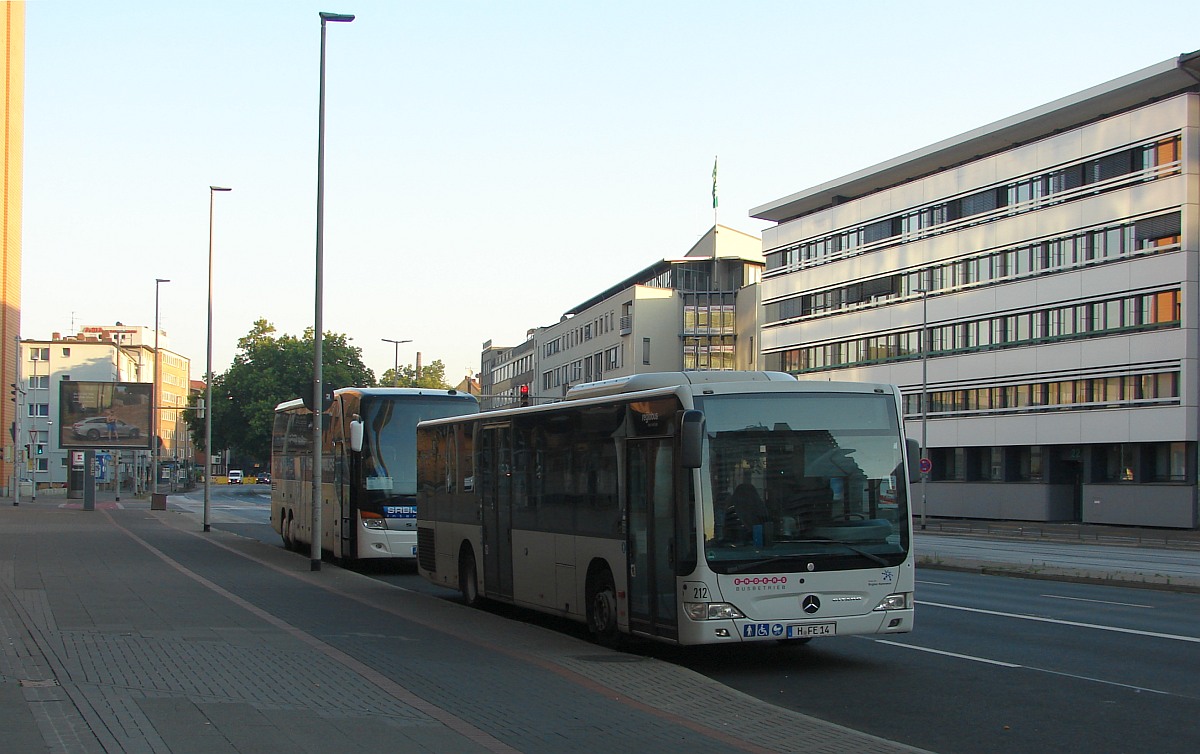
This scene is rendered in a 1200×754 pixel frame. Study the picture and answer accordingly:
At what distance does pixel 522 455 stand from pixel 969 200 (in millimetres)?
56202

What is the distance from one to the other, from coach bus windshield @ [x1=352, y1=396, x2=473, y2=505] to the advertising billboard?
1630 inches

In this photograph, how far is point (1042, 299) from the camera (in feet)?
204

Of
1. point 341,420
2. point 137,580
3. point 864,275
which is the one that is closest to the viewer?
point 137,580

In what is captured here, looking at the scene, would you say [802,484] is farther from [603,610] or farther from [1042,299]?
[1042,299]

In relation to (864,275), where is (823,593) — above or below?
below

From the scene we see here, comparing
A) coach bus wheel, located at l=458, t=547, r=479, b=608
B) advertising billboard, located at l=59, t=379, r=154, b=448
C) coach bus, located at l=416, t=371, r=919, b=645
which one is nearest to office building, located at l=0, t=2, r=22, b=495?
advertising billboard, located at l=59, t=379, r=154, b=448

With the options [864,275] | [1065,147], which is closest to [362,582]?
[1065,147]

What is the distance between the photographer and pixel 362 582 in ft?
69.0

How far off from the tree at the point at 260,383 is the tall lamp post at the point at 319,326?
92.6 m

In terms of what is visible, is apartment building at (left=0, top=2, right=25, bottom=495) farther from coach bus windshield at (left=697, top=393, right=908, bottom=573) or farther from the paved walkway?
coach bus windshield at (left=697, top=393, right=908, bottom=573)

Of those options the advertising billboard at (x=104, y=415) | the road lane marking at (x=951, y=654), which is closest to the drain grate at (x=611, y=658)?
the road lane marking at (x=951, y=654)

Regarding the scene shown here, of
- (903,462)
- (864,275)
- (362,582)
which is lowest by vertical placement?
(362,582)

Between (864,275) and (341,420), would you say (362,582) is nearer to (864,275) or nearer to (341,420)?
(341,420)

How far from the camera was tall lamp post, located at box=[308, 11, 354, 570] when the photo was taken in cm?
2305
